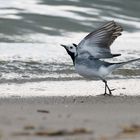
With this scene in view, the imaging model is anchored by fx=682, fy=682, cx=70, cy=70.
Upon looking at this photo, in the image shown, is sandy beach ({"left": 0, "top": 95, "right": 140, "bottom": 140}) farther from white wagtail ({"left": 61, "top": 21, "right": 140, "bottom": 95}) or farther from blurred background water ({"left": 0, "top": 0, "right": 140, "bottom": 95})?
blurred background water ({"left": 0, "top": 0, "right": 140, "bottom": 95})

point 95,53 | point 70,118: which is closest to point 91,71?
point 95,53

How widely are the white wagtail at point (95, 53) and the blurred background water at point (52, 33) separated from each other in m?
1.18

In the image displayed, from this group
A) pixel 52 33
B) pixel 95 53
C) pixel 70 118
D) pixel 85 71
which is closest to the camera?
pixel 70 118

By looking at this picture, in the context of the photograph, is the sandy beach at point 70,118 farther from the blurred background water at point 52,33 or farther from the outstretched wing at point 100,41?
the blurred background water at point 52,33

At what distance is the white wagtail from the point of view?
8156 mm

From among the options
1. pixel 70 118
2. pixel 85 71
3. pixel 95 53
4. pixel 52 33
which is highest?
pixel 52 33

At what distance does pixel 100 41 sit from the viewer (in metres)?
8.39

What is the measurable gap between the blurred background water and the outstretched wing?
3.87 ft

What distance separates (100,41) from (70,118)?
2380 mm

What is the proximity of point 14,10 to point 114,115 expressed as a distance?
7070 millimetres

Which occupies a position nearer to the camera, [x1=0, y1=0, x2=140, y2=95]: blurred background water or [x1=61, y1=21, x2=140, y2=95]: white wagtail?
[x1=61, y1=21, x2=140, y2=95]: white wagtail

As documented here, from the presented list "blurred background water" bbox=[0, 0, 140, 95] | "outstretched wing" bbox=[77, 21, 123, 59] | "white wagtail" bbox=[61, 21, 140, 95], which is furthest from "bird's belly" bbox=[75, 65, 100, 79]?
"blurred background water" bbox=[0, 0, 140, 95]

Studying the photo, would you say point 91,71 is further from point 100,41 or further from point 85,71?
point 100,41

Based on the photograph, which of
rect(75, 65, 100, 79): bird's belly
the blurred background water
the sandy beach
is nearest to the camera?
the sandy beach
